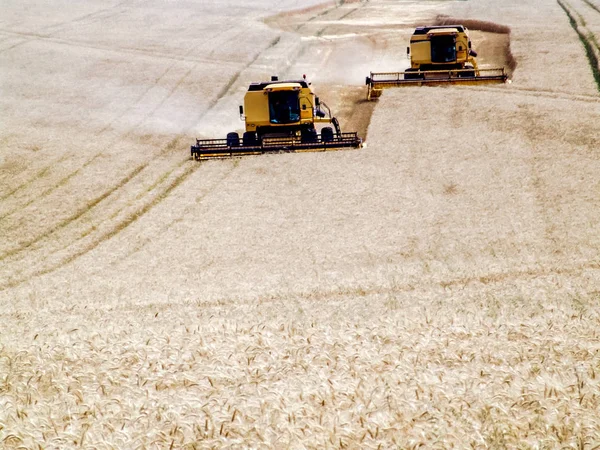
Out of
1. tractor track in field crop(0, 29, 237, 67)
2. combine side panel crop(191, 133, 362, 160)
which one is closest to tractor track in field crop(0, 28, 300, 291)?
combine side panel crop(191, 133, 362, 160)

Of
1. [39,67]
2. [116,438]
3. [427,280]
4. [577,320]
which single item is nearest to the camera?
[116,438]

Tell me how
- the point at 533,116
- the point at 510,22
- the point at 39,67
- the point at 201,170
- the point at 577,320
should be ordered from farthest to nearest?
1. the point at 510,22
2. the point at 39,67
3. the point at 533,116
4. the point at 201,170
5. the point at 577,320

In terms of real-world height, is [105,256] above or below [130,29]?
below

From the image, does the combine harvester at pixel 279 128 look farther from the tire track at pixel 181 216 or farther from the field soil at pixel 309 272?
the tire track at pixel 181 216

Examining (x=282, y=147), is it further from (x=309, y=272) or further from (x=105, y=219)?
(x=309, y=272)

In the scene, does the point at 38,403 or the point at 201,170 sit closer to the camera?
the point at 38,403

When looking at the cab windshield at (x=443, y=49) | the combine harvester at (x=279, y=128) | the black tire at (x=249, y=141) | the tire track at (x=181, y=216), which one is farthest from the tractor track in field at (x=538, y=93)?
the tire track at (x=181, y=216)

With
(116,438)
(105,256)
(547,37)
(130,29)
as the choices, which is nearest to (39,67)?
(130,29)

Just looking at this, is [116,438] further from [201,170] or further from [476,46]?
[476,46]
